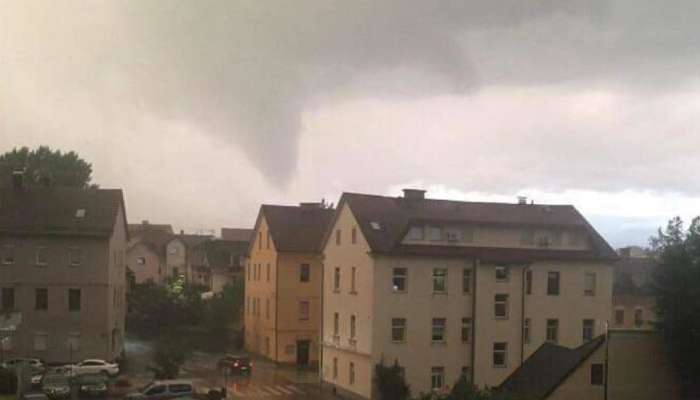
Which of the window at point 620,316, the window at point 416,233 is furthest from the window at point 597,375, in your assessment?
the window at point 620,316

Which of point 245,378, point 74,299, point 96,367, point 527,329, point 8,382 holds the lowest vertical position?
point 245,378

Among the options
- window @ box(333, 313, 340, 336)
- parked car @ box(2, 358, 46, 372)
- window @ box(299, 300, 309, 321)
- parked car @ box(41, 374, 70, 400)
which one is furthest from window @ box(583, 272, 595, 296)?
parked car @ box(2, 358, 46, 372)

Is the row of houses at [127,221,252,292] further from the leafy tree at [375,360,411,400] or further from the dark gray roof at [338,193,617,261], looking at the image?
the leafy tree at [375,360,411,400]

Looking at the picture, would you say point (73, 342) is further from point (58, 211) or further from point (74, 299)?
point (58, 211)

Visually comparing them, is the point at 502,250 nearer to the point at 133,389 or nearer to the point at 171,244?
the point at 133,389

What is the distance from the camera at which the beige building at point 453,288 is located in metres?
45.9

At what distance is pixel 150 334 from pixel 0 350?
72.7 ft

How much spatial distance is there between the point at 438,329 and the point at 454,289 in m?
2.33

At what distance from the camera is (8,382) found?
3959 cm

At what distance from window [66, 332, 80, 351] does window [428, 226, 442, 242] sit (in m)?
23.0

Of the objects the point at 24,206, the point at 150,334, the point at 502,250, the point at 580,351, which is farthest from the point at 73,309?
the point at 580,351

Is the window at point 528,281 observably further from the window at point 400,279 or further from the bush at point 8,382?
the bush at point 8,382

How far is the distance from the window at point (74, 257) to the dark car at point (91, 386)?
10564 millimetres

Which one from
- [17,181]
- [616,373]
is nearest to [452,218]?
[616,373]
